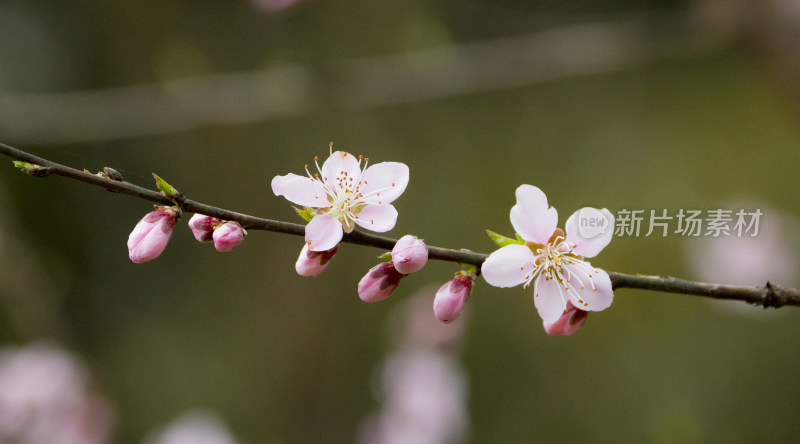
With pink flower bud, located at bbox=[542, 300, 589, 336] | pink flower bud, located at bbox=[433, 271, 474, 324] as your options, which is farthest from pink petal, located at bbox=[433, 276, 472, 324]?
pink flower bud, located at bbox=[542, 300, 589, 336]

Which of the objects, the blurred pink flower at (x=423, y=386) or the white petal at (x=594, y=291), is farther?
the blurred pink flower at (x=423, y=386)

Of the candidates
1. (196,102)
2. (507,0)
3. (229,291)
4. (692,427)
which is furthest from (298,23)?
(692,427)

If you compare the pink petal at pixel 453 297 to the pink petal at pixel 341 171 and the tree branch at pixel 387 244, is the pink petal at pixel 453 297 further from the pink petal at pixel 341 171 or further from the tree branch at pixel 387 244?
the pink petal at pixel 341 171

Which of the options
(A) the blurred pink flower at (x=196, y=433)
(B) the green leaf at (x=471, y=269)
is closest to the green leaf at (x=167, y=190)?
(B) the green leaf at (x=471, y=269)

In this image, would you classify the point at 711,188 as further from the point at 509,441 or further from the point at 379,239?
the point at 379,239

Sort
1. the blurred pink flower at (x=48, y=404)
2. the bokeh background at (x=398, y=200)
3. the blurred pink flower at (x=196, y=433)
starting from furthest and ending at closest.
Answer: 1. the bokeh background at (x=398, y=200)
2. the blurred pink flower at (x=48, y=404)
3. the blurred pink flower at (x=196, y=433)

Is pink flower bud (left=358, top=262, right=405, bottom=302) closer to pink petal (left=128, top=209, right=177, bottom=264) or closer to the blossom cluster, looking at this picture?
the blossom cluster

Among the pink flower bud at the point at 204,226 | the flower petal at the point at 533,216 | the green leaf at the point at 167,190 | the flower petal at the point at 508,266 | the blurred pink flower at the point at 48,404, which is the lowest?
the blurred pink flower at the point at 48,404
